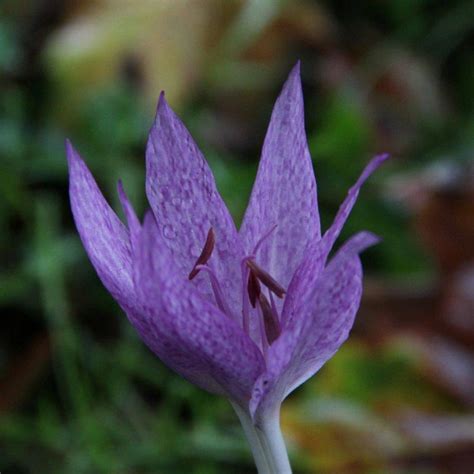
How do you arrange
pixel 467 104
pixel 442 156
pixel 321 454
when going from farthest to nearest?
pixel 467 104 → pixel 442 156 → pixel 321 454

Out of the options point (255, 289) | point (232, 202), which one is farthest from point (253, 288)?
point (232, 202)

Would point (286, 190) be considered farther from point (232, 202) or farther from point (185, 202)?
point (232, 202)

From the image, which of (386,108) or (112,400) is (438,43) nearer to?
(386,108)

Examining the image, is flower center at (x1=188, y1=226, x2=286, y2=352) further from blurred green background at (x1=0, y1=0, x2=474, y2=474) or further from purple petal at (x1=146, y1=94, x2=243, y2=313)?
blurred green background at (x1=0, y1=0, x2=474, y2=474)

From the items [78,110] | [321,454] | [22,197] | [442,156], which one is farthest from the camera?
[442,156]

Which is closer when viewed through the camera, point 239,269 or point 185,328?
point 185,328

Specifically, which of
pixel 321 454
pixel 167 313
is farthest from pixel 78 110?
pixel 167 313

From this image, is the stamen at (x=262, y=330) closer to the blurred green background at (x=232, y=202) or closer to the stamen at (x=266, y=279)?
the stamen at (x=266, y=279)
